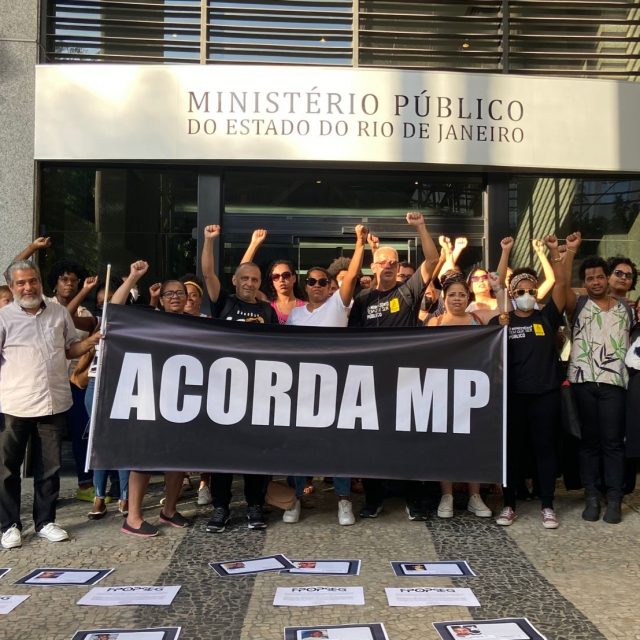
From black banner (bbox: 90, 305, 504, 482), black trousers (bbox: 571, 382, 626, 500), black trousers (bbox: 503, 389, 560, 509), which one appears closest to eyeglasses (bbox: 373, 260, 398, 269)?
black banner (bbox: 90, 305, 504, 482)

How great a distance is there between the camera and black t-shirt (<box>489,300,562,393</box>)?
4984 millimetres

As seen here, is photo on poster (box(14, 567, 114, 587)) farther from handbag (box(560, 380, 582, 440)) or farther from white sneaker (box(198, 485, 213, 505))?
handbag (box(560, 380, 582, 440))

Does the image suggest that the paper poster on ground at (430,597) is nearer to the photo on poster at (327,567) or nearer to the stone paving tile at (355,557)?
the stone paving tile at (355,557)

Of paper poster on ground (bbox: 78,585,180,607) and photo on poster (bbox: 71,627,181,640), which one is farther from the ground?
photo on poster (bbox: 71,627,181,640)

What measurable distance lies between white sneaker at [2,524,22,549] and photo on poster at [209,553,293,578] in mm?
1419

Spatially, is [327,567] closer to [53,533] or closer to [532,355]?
[53,533]

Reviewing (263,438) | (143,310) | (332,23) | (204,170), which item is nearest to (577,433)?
(263,438)

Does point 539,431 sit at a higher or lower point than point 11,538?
higher

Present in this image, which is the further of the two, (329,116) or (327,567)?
(329,116)

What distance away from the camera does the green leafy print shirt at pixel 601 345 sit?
5.07 metres

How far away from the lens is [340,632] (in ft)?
10.2

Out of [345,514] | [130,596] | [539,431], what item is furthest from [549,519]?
[130,596]

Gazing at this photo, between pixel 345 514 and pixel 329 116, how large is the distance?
402 cm

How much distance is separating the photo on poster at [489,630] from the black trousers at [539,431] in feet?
6.10
